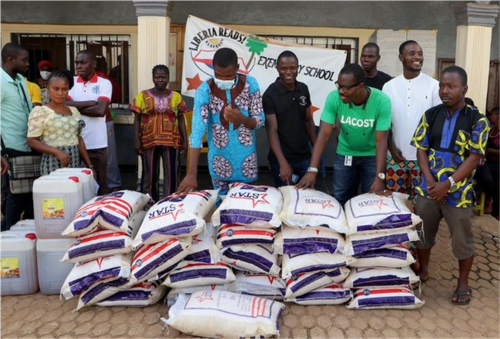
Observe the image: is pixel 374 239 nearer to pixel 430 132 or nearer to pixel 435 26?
pixel 430 132

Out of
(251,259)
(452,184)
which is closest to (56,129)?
(251,259)

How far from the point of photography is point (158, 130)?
15.7 ft

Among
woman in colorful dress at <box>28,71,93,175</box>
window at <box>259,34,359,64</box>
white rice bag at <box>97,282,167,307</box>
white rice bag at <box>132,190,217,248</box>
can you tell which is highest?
window at <box>259,34,359,64</box>

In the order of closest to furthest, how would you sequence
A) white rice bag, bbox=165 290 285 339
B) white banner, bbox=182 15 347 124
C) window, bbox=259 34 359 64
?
white rice bag, bbox=165 290 285 339
white banner, bbox=182 15 347 124
window, bbox=259 34 359 64

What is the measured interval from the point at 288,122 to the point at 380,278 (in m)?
1.48

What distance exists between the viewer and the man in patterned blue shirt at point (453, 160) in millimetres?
3098

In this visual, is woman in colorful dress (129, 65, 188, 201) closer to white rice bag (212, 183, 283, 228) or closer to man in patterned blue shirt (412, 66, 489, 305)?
white rice bag (212, 183, 283, 228)

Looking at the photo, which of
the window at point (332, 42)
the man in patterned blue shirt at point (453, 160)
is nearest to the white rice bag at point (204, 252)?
the man in patterned blue shirt at point (453, 160)

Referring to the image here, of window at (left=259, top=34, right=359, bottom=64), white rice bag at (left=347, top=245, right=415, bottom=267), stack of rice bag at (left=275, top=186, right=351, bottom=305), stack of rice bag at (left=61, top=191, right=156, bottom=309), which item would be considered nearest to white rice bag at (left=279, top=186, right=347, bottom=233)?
stack of rice bag at (left=275, top=186, right=351, bottom=305)

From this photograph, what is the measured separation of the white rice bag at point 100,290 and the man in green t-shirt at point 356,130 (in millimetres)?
1507

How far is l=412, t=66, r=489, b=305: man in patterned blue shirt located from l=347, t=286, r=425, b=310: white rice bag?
0.41 metres

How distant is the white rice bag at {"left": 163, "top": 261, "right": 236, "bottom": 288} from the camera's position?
3.14 metres

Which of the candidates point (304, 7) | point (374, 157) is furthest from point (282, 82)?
point (304, 7)

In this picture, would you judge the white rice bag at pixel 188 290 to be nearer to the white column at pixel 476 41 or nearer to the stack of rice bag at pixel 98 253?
the stack of rice bag at pixel 98 253
